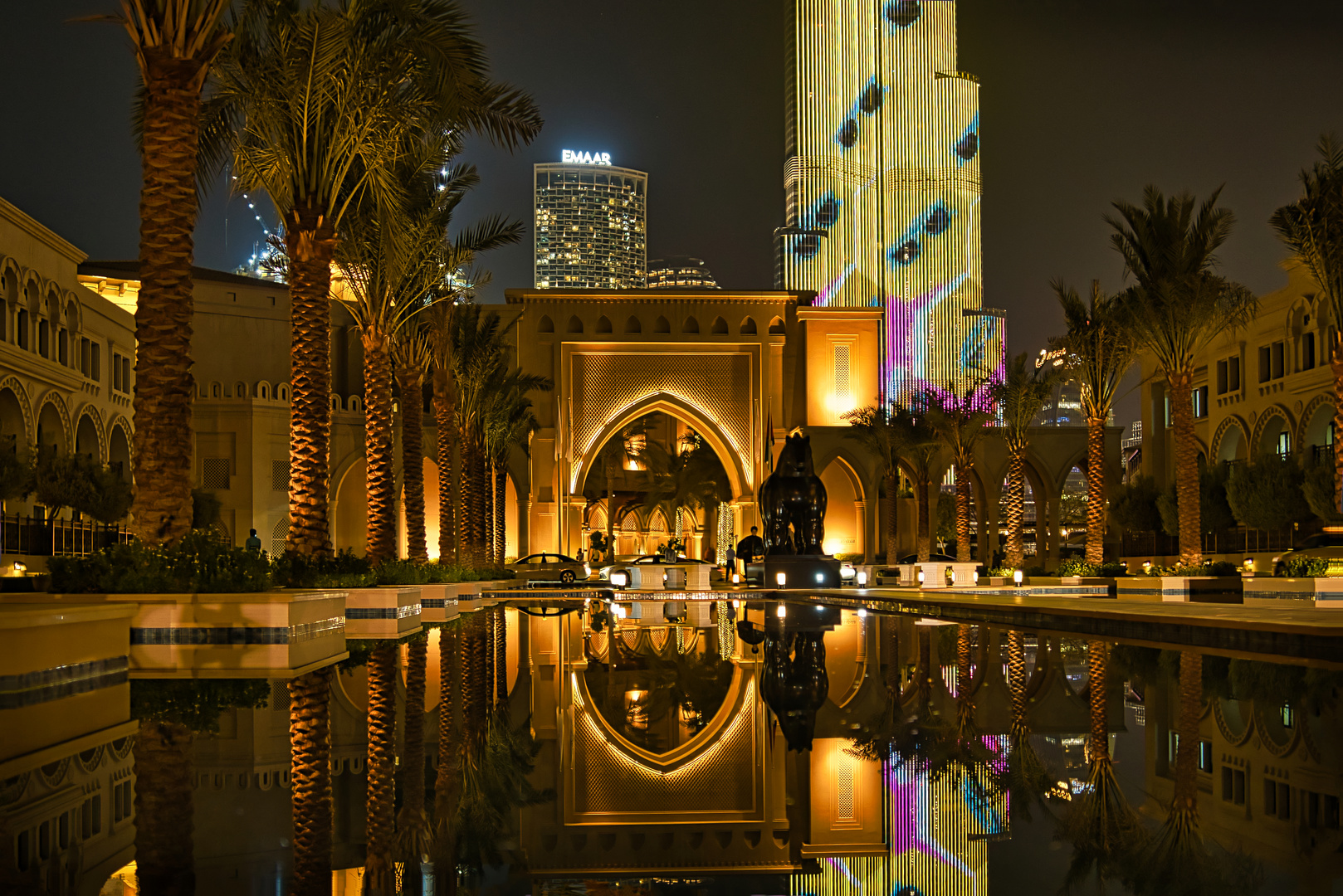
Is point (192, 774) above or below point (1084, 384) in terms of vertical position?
below

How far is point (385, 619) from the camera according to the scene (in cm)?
1429

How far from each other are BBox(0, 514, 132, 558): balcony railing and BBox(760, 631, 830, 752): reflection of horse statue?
78.8ft

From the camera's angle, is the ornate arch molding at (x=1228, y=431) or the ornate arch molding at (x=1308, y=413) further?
the ornate arch molding at (x=1228, y=431)

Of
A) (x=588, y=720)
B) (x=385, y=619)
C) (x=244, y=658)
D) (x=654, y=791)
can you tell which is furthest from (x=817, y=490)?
(x=654, y=791)

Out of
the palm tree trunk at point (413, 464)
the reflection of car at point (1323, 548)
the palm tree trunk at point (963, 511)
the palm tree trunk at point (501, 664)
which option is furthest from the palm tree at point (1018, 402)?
the palm tree trunk at point (501, 664)

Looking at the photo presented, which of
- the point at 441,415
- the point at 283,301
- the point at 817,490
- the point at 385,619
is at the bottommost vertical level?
the point at 385,619

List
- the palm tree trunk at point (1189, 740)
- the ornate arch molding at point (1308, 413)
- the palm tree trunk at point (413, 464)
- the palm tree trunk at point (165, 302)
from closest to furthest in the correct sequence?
the palm tree trunk at point (1189, 740), the palm tree trunk at point (165, 302), the palm tree trunk at point (413, 464), the ornate arch molding at point (1308, 413)

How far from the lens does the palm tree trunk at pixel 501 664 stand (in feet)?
25.8

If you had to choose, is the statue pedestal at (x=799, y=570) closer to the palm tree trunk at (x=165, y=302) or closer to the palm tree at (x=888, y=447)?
the palm tree at (x=888, y=447)

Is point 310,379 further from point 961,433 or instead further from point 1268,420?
point 1268,420

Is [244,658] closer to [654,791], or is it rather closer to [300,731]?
[300,731]

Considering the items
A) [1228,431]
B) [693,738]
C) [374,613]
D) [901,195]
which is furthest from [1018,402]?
[901,195]

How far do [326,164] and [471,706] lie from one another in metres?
9.03

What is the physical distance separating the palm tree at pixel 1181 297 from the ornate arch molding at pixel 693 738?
1907 cm
